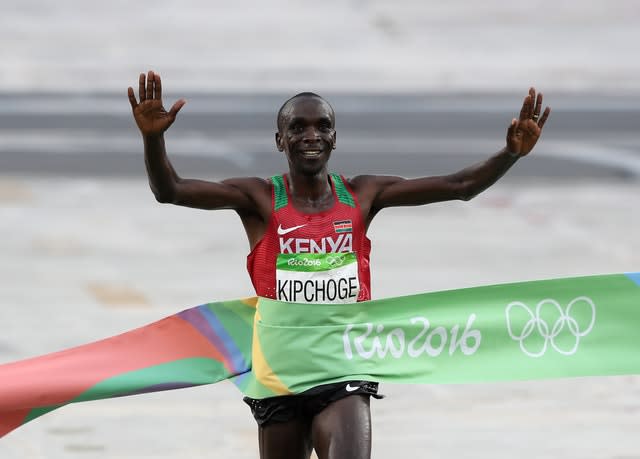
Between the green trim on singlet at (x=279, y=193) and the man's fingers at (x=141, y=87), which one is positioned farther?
the green trim on singlet at (x=279, y=193)

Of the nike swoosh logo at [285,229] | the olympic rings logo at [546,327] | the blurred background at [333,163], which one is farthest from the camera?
the blurred background at [333,163]

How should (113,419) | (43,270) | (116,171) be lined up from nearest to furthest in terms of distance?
(113,419)
(43,270)
(116,171)

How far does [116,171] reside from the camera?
1950 centimetres

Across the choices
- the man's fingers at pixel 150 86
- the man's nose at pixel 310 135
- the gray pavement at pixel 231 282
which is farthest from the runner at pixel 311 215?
the gray pavement at pixel 231 282

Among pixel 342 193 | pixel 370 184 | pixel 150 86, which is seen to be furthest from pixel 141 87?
pixel 370 184

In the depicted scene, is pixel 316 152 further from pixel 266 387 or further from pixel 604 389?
pixel 604 389

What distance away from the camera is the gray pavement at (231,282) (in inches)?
382

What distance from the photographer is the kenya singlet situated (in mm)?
A: 6867

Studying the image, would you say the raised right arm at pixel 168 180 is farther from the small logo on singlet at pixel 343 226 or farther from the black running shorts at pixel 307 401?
the black running shorts at pixel 307 401

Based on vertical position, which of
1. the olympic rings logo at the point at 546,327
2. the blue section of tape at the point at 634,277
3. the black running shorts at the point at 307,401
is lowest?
the black running shorts at the point at 307,401

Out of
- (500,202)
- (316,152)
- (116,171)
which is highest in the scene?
(116,171)

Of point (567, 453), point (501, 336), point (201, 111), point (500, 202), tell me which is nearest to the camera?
point (501, 336)

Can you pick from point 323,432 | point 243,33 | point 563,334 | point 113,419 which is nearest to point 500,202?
point 113,419

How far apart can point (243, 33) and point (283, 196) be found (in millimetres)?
23506
